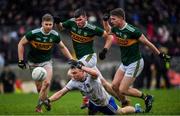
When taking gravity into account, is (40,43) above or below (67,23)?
below

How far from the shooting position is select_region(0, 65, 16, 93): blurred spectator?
29723 mm

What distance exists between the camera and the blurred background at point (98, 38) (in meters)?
31.0

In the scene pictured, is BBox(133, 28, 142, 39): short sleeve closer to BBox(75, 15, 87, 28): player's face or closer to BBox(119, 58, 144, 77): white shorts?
BBox(119, 58, 144, 77): white shorts

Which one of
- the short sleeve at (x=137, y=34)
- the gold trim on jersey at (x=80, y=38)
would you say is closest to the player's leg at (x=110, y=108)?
the short sleeve at (x=137, y=34)

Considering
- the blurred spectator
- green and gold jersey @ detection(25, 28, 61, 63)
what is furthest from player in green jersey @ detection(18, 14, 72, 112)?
the blurred spectator

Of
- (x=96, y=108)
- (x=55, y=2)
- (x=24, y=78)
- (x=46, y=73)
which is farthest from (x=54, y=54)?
(x=96, y=108)

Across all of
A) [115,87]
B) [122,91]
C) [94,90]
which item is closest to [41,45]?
[115,87]

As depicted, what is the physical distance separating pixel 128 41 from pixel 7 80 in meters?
12.7

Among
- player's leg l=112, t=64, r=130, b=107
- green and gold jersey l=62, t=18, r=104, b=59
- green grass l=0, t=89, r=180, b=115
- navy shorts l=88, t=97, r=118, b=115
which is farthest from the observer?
green and gold jersey l=62, t=18, r=104, b=59

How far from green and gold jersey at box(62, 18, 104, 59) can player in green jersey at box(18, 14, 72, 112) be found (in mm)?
383

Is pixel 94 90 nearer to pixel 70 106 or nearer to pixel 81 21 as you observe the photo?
pixel 81 21

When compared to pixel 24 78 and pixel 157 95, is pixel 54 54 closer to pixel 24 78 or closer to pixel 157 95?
pixel 24 78

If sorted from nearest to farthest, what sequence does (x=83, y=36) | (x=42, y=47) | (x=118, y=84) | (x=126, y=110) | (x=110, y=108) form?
(x=110, y=108) → (x=126, y=110) → (x=118, y=84) → (x=42, y=47) → (x=83, y=36)

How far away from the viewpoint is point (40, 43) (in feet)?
62.8
